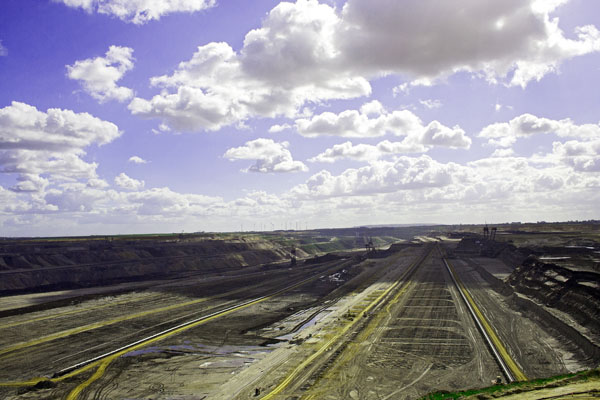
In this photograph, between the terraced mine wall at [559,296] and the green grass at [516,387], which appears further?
the terraced mine wall at [559,296]

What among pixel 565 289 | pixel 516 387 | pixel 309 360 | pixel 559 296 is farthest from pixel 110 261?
pixel 516 387

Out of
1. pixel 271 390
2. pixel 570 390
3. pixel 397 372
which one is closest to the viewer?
pixel 570 390

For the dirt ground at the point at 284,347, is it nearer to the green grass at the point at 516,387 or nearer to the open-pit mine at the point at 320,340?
the open-pit mine at the point at 320,340

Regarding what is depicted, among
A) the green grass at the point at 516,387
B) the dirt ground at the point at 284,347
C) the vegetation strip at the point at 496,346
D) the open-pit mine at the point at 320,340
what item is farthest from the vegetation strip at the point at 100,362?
the vegetation strip at the point at 496,346

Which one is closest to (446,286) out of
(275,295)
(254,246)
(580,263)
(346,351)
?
(580,263)

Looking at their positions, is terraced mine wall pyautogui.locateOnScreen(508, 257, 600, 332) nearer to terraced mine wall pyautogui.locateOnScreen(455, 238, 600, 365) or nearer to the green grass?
terraced mine wall pyautogui.locateOnScreen(455, 238, 600, 365)

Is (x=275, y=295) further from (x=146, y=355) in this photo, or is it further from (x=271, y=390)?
(x=271, y=390)

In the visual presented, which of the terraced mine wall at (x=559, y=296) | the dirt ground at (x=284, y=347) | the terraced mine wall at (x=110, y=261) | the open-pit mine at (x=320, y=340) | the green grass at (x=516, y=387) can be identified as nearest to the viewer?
the green grass at (x=516, y=387)

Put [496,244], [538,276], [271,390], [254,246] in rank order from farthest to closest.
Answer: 1. [254,246]
2. [496,244]
3. [538,276]
4. [271,390]
